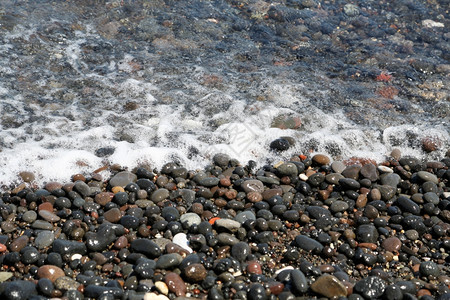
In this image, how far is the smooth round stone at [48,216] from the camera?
166 inches

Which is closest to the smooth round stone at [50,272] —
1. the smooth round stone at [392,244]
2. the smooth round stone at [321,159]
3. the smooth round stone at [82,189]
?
the smooth round stone at [82,189]

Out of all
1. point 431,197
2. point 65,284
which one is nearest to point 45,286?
point 65,284

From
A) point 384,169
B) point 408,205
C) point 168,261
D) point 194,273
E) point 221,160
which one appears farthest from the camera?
point 221,160

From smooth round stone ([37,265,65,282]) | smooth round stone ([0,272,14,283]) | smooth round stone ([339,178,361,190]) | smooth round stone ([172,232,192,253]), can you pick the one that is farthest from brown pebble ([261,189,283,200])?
smooth round stone ([0,272,14,283])

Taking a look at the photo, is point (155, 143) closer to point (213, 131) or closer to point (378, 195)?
point (213, 131)

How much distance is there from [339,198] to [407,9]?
7507 mm

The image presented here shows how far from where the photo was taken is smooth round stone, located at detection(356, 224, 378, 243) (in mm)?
4141

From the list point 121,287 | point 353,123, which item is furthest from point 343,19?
point 121,287

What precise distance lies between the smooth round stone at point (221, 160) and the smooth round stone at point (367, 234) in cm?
174

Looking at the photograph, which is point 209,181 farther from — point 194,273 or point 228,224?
point 194,273

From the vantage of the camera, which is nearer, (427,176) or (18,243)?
(18,243)

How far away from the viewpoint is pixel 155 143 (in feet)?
18.4

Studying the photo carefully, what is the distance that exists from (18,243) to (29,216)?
426 millimetres

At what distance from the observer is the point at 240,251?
12.6 feet
